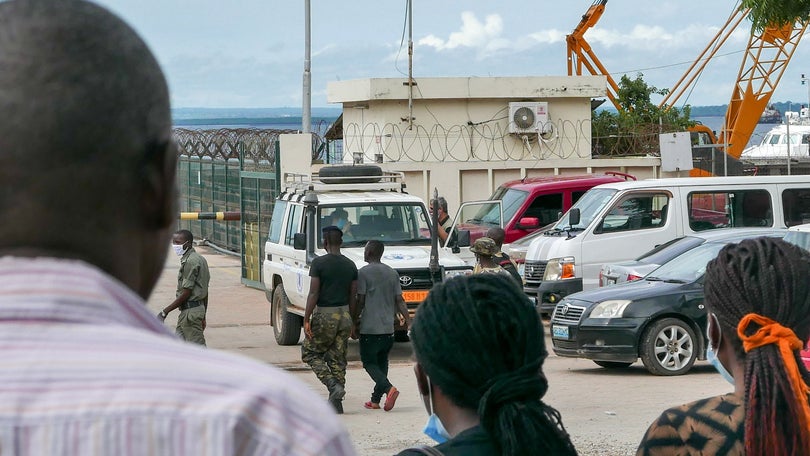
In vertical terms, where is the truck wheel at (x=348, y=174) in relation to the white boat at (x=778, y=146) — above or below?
below

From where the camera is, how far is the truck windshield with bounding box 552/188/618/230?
16609 mm

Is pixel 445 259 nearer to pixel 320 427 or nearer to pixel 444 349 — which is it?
pixel 444 349

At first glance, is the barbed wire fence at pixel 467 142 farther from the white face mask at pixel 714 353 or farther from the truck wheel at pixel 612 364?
the white face mask at pixel 714 353

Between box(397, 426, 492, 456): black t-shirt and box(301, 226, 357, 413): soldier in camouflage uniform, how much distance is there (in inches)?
331

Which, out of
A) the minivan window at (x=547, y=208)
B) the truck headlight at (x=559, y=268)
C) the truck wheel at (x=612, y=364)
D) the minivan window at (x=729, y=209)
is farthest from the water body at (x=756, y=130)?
the truck wheel at (x=612, y=364)

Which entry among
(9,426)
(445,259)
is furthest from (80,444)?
(445,259)

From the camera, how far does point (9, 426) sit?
3.44 feet

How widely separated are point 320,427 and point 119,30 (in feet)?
1.47

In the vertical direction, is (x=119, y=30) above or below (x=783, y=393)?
above

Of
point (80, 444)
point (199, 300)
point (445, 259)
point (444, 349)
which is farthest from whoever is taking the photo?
point (445, 259)

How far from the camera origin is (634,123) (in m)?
31.1

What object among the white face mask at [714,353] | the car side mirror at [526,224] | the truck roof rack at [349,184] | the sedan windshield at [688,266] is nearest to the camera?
the white face mask at [714,353]

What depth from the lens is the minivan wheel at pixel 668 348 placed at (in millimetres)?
12437

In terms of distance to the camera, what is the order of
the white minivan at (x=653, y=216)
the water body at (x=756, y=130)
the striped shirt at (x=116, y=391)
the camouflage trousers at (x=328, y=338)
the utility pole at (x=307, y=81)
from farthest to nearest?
the water body at (x=756, y=130) < the utility pole at (x=307, y=81) < the white minivan at (x=653, y=216) < the camouflage trousers at (x=328, y=338) < the striped shirt at (x=116, y=391)
